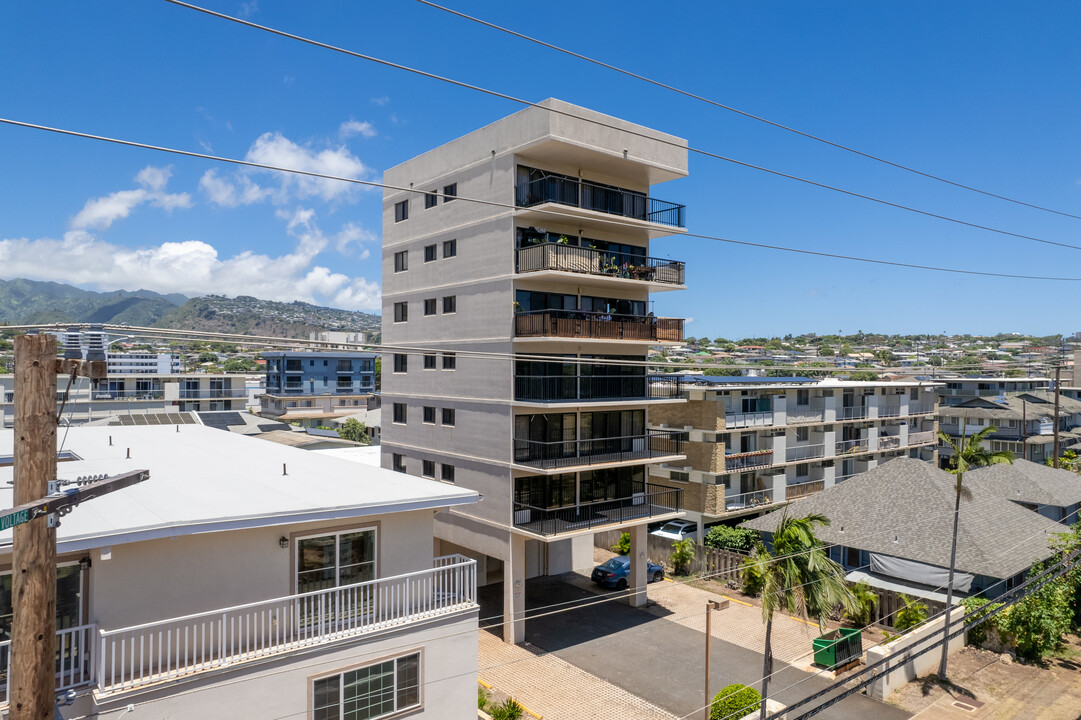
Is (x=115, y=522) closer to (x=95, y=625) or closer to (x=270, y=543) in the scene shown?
(x=95, y=625)

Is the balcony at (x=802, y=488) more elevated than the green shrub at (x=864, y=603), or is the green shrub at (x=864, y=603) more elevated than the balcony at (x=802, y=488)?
the balcony at (x=802, y=488)

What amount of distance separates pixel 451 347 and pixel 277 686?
53.7 ft

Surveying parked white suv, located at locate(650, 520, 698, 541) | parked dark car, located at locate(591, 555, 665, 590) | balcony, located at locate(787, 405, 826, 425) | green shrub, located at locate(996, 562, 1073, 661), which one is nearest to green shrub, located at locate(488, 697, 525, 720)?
parked dark car, located at locate(591, 555, 665, 590)

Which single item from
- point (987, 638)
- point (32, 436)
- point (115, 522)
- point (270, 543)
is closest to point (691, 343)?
point (987, 638)

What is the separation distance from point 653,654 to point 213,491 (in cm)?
1525

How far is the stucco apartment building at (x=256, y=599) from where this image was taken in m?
10.4

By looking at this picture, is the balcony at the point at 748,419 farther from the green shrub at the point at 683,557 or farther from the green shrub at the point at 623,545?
the green shrub at the point at 623,545

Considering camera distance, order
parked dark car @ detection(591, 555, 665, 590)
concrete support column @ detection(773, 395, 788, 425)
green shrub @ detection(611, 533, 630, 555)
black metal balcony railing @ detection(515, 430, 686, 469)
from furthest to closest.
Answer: concrete support column @ detection(773, 395, 788, 425) < green shrub @ detection(611, 533, 630, 555) < parked dark car @ detection(591, 555, 665, 590) < black metal balcony railing @ detection(515, 430, 686, 469)

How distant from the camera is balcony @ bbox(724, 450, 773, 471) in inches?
1369

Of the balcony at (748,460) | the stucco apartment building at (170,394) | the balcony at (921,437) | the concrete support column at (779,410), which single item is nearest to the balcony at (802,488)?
the balcony at (748,460)

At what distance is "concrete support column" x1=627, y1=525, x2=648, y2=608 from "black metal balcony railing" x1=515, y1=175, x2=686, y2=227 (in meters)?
12.9

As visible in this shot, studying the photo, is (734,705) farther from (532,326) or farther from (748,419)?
(748,419)

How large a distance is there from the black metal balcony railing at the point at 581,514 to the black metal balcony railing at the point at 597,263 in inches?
350

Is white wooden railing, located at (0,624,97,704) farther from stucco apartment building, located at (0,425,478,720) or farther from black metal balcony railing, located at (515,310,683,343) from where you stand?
black metal balcony railing, located at (515,310,683,343)
